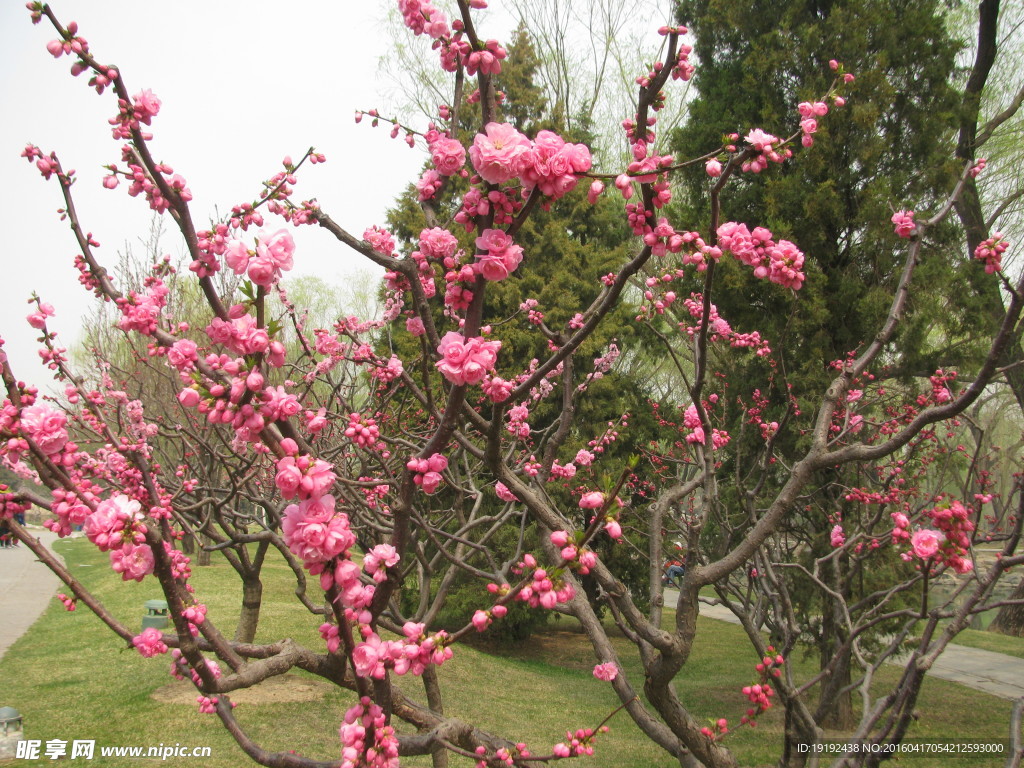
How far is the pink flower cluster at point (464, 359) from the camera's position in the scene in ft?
4.23

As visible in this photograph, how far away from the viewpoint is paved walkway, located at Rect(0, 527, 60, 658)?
974 cm

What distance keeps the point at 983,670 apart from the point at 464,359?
11885 mm

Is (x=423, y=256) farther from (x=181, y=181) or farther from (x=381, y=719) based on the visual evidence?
(x=381, y=719)

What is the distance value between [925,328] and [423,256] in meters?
6.99

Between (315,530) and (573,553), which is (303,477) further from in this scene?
(573,553)

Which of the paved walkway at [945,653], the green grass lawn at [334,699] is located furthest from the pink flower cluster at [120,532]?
the paved walkway at [945,653]

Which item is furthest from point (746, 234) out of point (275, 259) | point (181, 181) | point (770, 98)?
point (770, 98)

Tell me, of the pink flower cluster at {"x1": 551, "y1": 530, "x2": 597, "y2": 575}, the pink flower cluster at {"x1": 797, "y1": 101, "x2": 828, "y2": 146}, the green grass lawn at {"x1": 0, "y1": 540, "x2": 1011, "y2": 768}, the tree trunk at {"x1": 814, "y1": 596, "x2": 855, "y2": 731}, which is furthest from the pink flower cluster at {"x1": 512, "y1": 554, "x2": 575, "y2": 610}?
the green grass lawn at {"x1": 0, "y1": 540, "x2": 1011, "y2": 768}

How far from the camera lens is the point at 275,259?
1.23m

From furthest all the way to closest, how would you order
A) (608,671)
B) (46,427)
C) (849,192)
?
(849,192) < (608,671) < (46,427)

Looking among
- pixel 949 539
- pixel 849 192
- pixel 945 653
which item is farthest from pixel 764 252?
pixel 945 653

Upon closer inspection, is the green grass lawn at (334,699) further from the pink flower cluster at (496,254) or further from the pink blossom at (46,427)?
the pink flower cluster at (496,254)

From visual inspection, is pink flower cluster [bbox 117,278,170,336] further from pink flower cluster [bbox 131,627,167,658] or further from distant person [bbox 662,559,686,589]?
distant person [bbox 662,559,686,589]

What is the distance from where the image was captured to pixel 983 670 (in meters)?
9.64
